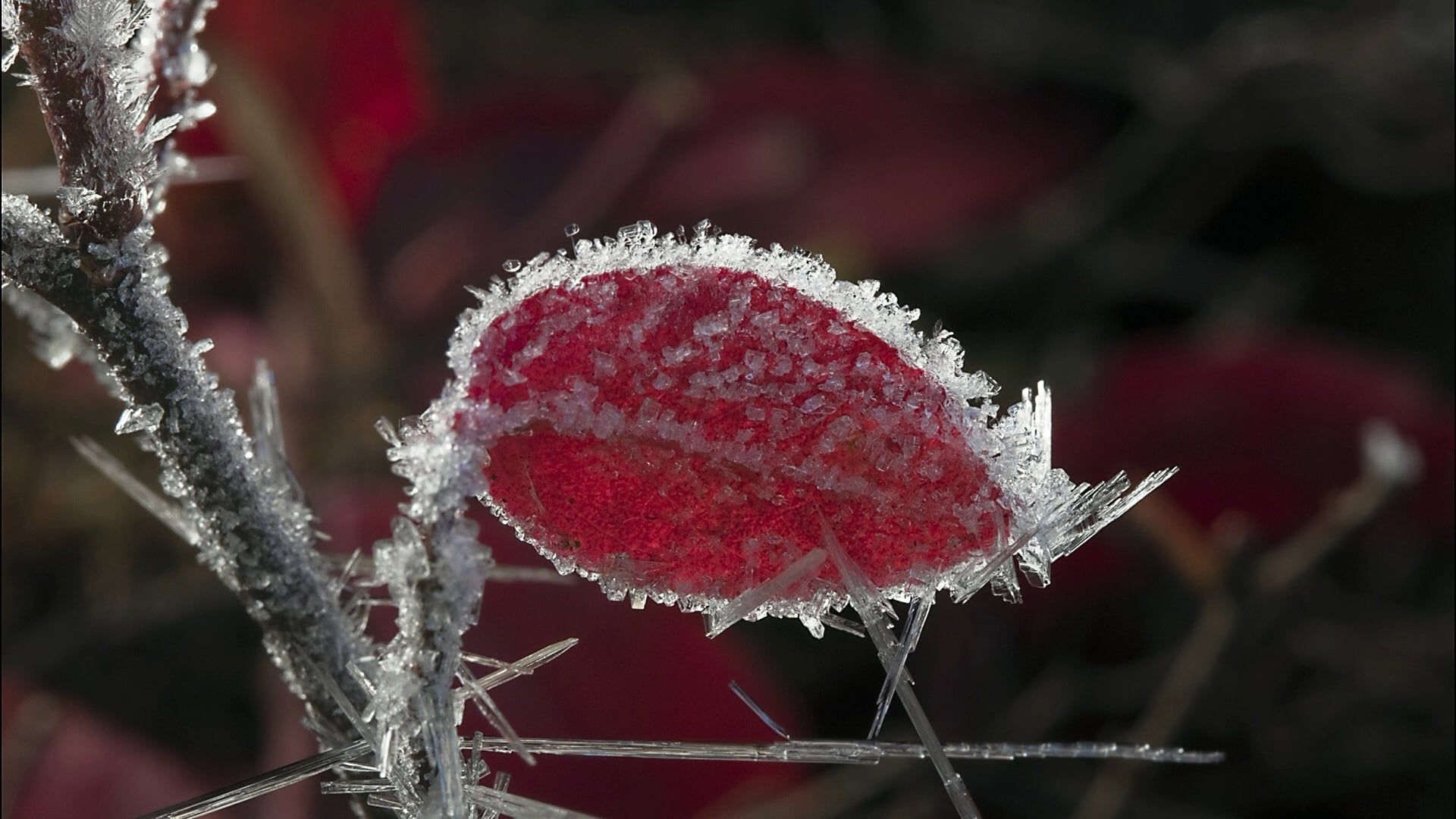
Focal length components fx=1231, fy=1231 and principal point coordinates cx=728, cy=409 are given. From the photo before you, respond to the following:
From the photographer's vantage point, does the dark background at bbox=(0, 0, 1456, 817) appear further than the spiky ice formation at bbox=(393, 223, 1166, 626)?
Yes

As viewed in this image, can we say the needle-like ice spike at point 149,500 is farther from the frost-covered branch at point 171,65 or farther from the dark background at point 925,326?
the dark background at point 925,326

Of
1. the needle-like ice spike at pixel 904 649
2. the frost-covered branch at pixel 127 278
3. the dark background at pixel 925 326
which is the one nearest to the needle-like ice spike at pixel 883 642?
the needle-like ice spike at pixel 904 649

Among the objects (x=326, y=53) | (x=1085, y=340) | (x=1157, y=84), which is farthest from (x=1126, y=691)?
(x=326, y=53)

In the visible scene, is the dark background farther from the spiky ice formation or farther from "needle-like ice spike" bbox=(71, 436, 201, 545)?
the spiky ice formation

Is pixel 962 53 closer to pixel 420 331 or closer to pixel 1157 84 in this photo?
pixel 1157 84

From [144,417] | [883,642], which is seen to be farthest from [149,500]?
[883,642]

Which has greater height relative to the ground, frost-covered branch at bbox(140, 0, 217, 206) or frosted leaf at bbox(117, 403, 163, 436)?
frost-covered branch at bbox(140, 0, 217, 206)

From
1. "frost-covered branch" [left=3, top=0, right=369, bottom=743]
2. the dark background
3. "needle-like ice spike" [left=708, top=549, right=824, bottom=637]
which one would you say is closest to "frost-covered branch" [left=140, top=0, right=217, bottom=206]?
"frost-covered branch" [left=3, top=0, right=369, bottom=743]
